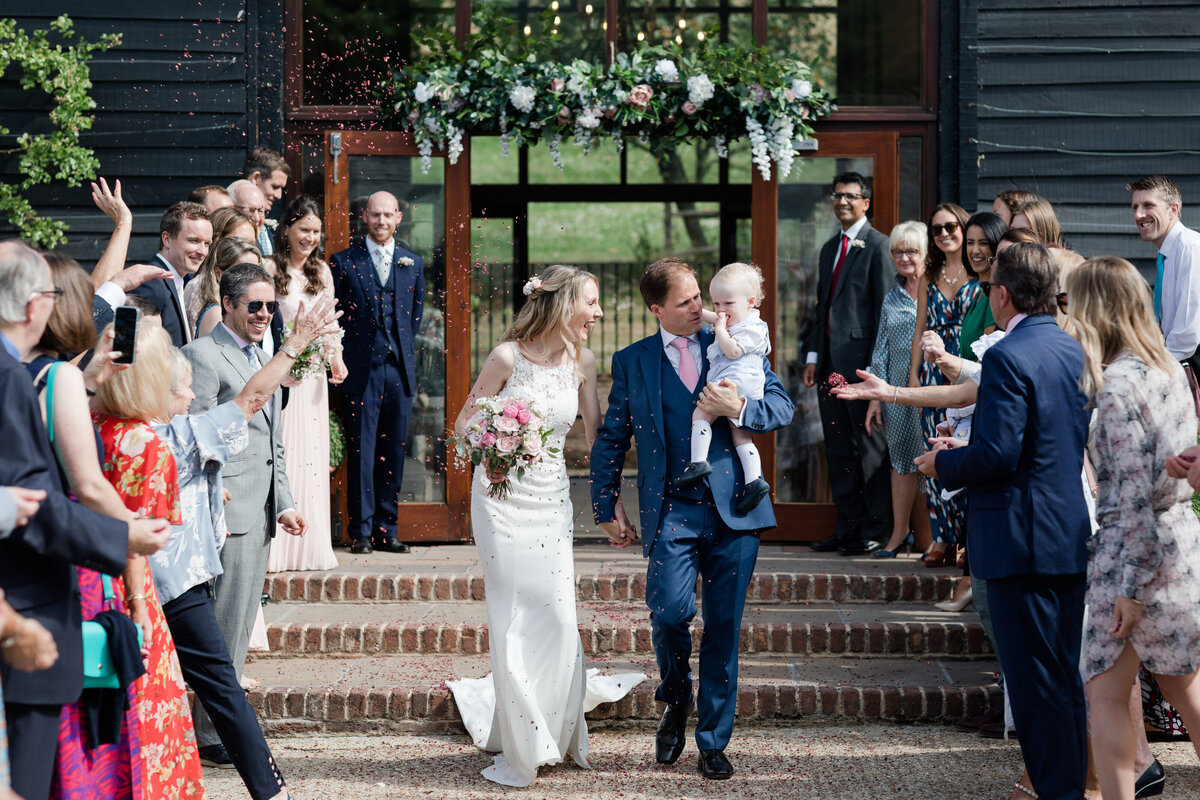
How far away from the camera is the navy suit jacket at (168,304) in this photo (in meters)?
5.39

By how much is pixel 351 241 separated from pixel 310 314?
361 cm

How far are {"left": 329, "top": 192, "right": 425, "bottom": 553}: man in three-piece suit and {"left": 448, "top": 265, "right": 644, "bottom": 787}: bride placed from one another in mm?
2490

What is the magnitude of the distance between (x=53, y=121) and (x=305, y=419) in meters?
2.46

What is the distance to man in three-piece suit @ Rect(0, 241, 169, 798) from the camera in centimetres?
283

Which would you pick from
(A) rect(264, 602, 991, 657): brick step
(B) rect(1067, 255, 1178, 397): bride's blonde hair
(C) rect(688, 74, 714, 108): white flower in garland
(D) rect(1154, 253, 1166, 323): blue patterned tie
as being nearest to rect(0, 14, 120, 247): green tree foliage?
(A) rect(264, 602, 991, 657): brick step

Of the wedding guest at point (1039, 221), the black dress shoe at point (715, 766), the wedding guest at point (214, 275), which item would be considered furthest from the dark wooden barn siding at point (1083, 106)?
the wedding guest at point (214, 275)

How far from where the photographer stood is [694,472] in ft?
15.4

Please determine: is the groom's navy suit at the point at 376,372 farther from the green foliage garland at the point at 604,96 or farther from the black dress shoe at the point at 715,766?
the black dress shoe at the point at 715,766

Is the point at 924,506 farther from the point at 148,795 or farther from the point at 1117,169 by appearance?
the point at 148,795

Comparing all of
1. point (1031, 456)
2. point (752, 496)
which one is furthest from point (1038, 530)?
point (752, 496)

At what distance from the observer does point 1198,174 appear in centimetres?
771

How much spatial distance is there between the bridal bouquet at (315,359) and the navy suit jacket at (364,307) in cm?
99

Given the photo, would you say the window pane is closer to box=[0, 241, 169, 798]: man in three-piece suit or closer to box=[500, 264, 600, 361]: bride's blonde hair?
box=[500, 264, 600, 361]: bride's blonde hair

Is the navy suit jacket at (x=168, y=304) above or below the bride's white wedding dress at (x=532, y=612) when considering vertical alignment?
above
